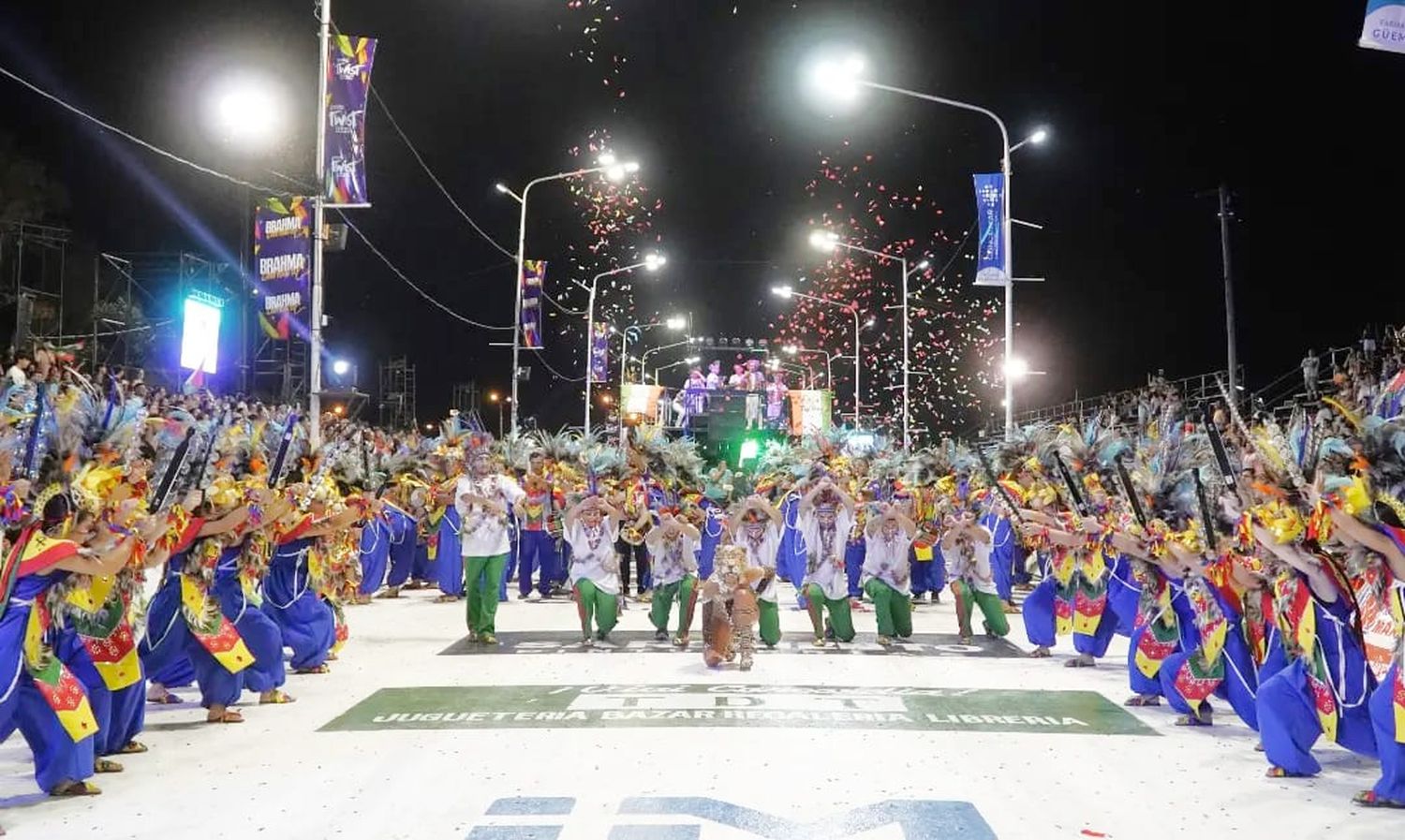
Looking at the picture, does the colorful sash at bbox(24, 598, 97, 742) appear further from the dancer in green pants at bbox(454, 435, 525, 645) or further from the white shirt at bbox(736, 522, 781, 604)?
the white shirt at bbox(736, 522, 781, 604)

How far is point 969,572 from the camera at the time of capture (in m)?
11.8

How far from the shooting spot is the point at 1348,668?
240 inches

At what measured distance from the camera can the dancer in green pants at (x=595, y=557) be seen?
1140cm

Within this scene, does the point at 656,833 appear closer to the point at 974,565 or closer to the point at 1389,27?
the point at 974,565

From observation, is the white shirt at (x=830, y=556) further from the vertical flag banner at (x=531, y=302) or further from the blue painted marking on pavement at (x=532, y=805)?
the vertical flag banner at (x=531, y=302)

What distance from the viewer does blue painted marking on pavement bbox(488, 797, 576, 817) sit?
566 centimetres

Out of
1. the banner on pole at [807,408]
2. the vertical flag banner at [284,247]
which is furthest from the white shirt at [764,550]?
the banner on pole at [807,408]

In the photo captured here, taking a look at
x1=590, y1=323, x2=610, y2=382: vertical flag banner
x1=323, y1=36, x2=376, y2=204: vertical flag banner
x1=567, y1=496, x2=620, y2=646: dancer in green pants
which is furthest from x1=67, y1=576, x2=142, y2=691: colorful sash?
x1=590, y1=323, x2=610, y2=382: vertical flag banner

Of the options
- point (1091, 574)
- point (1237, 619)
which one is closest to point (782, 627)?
point (1091, 574)

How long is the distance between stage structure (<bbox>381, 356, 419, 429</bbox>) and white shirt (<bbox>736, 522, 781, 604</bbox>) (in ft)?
105

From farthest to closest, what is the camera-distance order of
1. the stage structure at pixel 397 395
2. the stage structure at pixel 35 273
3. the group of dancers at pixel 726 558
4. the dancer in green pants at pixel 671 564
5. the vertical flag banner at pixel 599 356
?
1. the stage structure at pixel 397 395
2. the vertical flag banner at pixel 599 356
3. the stage structure at pixel 35 273
4. the dancer in green pants at pixel 671 564
5. the group of dancers at pixel 726 558

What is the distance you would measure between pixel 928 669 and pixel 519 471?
807 centimetres

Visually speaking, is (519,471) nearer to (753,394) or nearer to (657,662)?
(657,662)

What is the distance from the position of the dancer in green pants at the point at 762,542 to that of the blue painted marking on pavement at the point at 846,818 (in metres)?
5.27
